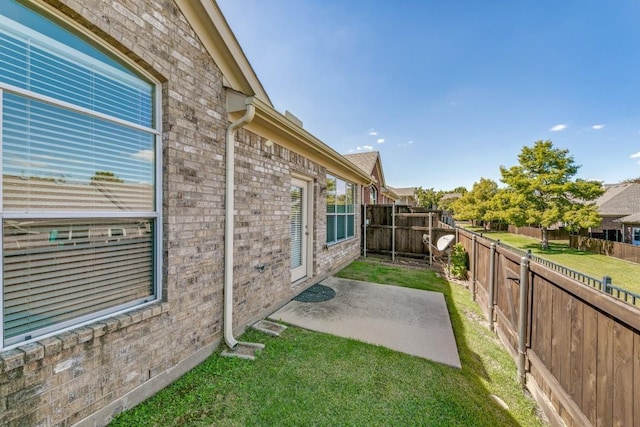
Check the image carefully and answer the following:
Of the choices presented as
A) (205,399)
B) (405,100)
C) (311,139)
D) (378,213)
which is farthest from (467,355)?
(405,100)

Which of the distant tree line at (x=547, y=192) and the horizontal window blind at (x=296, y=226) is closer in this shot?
the horizontal window blind at (x=296, y=226)

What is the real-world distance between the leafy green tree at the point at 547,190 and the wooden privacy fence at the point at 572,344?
19061 mm

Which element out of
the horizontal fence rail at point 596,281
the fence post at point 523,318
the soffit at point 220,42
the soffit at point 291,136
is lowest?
the fence post at point 523,318

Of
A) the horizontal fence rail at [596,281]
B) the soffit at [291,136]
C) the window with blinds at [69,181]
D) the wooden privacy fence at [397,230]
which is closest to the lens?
the window with blinds at [69,181]

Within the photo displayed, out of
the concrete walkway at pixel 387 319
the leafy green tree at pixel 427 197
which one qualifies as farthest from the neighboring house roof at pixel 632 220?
the leafy green tree at pixel 427 197

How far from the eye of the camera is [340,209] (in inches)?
321

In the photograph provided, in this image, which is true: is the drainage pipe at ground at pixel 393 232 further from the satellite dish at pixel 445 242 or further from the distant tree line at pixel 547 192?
the distant tree line at pixel 547 192

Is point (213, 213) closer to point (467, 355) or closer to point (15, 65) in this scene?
point (15, 65)

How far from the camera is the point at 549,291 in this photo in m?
2.50

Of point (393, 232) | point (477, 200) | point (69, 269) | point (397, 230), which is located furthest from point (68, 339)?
point (477, 200)

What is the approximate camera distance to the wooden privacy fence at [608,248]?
14.0m

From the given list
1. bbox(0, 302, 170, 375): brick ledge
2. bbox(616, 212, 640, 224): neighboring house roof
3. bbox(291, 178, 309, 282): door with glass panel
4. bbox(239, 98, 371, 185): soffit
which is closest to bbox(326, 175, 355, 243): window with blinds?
bbox(239, 98, 371, 185): soffit

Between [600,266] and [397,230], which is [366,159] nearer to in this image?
[397,230]

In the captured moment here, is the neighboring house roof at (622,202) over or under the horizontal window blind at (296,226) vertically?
over
